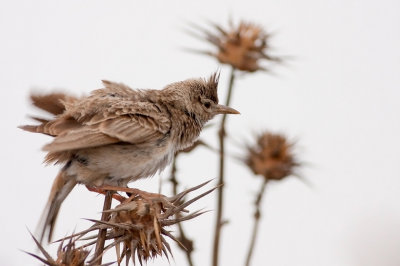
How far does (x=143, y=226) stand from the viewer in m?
3.74

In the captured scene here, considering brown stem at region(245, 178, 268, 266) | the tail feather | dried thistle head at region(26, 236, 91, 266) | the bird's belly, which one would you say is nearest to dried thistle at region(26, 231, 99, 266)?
dried thistle head at region(26, 236, 91, 266)

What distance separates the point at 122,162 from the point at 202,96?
4.81 ft

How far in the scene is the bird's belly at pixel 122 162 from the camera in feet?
15.1

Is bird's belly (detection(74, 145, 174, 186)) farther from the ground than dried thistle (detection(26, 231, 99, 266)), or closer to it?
farther from the ground

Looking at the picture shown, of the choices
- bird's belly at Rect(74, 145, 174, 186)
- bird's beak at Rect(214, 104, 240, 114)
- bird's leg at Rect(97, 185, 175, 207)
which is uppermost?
bird's beak at Rect(214, 104, 240, 114)

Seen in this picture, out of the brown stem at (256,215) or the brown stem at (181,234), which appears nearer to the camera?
the brown stem at (181,234)

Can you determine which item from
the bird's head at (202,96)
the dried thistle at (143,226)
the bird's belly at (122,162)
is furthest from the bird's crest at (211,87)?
the dried thistle at (143,226)

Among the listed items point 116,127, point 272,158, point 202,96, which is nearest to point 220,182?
point 272,158

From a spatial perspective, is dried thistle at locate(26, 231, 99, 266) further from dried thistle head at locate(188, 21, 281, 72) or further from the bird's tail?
dried thistle head at locate(188, 21, 281, 72)

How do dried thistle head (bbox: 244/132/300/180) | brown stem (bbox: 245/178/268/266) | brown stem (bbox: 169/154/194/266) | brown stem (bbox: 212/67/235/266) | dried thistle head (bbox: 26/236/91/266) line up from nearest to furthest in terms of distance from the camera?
dried thistle head (bbox: 26/236/91/266) < brown stem (bbox: 169/154/194/266) < brown stem (bbox: 212/67/235/266) < brown stem (bbox: 245/178/268/266) < dried thistle head (bbox: 244/132/300/180)

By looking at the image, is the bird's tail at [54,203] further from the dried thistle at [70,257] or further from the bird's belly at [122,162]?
the dried thistle at [70,257]

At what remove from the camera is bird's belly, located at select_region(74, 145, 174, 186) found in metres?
4.62

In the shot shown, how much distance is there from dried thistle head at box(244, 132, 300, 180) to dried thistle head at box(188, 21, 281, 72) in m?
0.72

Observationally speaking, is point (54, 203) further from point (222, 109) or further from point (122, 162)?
point (222, 109)
